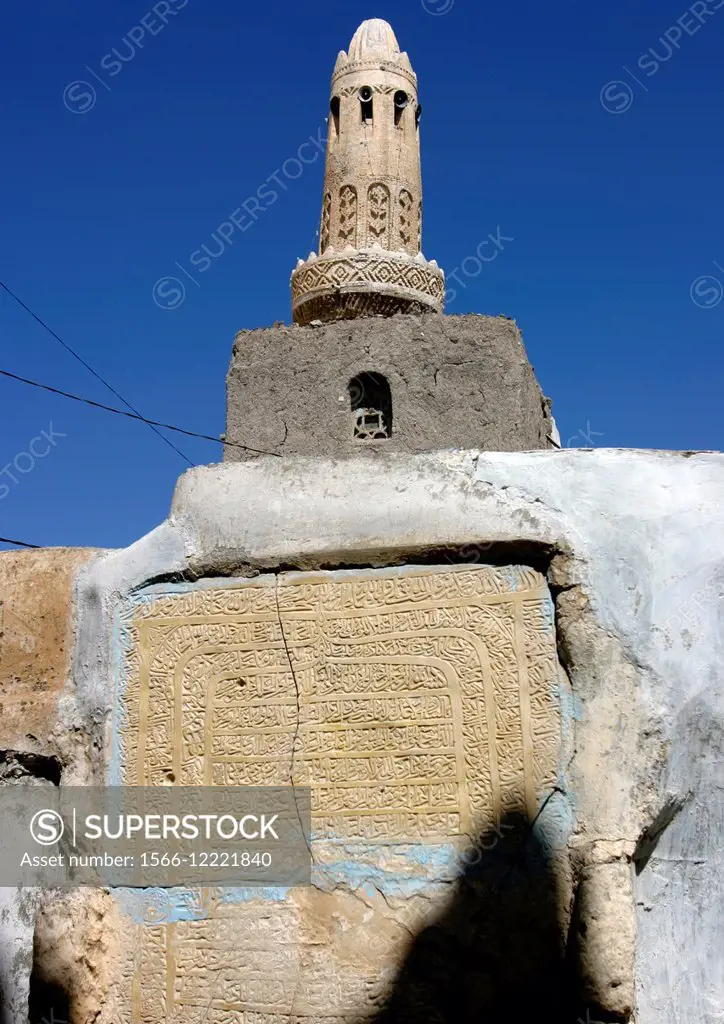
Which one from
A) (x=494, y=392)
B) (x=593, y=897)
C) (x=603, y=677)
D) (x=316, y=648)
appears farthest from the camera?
(x=494, y=392)

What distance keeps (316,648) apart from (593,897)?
1200 millimetres

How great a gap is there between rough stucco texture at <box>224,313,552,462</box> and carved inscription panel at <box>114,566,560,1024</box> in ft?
18.1

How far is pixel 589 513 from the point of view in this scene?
3.64m

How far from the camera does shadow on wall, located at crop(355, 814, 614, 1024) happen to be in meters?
3.30

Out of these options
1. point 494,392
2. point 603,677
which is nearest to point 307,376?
point 494,392

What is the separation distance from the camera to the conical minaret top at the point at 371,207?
10016 millimetres

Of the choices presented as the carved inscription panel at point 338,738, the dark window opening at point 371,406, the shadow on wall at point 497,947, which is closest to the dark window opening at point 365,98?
the dark window opening at point 371,406

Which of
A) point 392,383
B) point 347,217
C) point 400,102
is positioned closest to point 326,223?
point 347,217

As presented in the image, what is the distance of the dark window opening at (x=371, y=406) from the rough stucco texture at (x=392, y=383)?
0.40 feet

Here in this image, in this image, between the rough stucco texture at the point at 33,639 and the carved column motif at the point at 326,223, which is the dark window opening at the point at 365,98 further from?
the rough stucco texture at the point at 33,639

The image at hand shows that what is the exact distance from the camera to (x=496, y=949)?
3361 millimetres

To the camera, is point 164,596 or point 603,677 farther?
point 164,596

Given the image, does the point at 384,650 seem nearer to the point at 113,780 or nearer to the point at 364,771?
the point at 364,771

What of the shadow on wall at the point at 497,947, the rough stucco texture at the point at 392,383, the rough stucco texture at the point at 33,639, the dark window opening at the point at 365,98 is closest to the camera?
the shadow on wall at the point at 497,947
